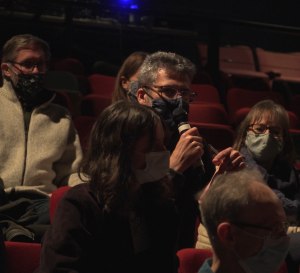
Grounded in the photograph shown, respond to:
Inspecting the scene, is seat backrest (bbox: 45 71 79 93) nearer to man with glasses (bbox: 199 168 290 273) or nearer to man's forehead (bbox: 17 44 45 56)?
man's forehead (bbox: 17 44 45 56)

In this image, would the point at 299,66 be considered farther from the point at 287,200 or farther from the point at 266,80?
the point at 287,200

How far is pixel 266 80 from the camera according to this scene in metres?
4.73

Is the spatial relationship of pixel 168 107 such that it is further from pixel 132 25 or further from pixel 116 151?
pixel 132 25

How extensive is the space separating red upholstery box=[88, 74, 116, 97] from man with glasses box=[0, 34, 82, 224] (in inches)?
47.2

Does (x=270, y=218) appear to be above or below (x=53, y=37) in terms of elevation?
above

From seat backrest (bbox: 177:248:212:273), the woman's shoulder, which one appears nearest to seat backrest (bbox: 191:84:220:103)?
seat backrest (bbox: 177:248:212:273)

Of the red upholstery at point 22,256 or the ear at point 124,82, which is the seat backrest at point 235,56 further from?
the red upholstery at point 22,256

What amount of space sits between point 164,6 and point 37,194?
4057 mm

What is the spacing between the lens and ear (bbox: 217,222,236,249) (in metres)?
1.10

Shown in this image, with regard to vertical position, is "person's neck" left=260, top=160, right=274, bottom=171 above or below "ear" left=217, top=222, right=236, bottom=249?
below

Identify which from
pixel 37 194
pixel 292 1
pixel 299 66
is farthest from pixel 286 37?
pixel 37 194

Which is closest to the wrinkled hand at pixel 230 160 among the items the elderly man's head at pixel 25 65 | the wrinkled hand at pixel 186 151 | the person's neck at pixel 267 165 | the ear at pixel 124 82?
the wrinkled hand at pixel 186 151

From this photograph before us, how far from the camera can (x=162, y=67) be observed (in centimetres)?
195

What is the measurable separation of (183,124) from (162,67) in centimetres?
33
